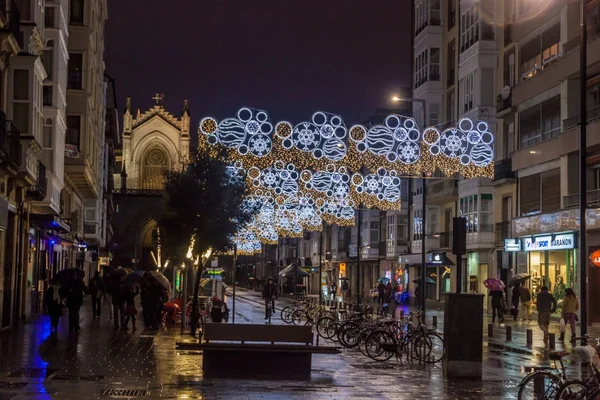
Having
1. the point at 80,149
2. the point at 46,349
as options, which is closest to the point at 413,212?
the point at 80,149

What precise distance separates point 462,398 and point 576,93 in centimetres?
2695

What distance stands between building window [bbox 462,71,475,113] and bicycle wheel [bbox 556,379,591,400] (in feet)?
136

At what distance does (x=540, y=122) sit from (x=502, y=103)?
664 centimetres

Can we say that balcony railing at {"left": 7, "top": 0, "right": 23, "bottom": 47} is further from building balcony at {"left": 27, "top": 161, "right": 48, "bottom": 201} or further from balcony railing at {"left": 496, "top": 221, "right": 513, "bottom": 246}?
balcony railing at {"left": 496, "top": 221, "right": 513, "bottom": 246}

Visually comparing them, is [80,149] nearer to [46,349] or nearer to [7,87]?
[7,87]

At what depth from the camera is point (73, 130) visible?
1797 inches

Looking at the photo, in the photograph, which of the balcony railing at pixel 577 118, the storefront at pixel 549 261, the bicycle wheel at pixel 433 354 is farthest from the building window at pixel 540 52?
the bicycle wheel at pixel 433 354

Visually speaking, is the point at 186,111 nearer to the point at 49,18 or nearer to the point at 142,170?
the point at 142,170

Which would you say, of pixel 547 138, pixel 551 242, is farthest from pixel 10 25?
pixel 547 138

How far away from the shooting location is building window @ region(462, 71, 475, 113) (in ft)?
175

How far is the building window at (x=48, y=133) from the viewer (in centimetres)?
3531

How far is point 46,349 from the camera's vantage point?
22703 millimetres

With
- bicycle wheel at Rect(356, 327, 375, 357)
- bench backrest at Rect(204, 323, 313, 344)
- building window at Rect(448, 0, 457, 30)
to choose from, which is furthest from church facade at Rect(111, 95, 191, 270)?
bench backrest at Rect(204, 323, 313, 344)

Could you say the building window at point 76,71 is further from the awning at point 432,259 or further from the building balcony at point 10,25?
the awning at point 432,259
